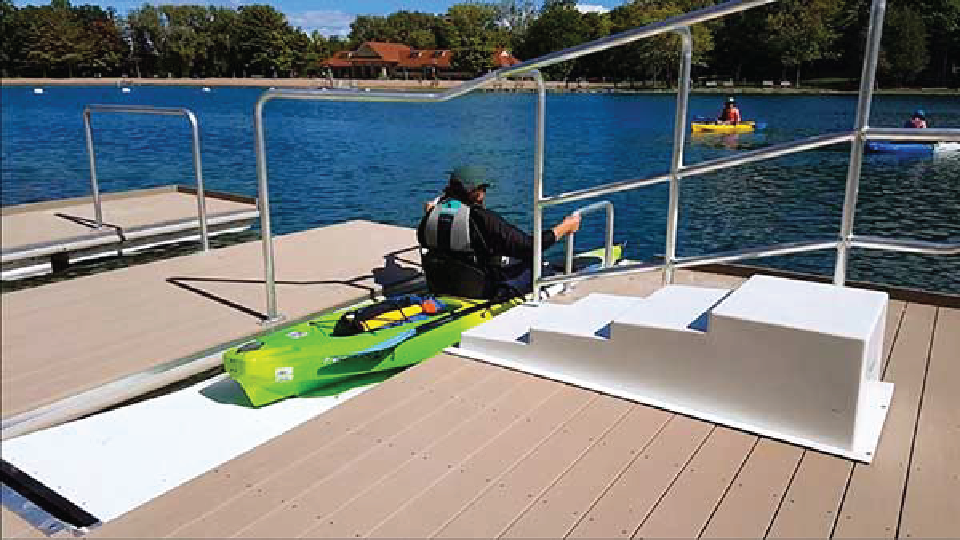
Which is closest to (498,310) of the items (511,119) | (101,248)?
(101,248)

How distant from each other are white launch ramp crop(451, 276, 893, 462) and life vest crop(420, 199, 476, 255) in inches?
60.4

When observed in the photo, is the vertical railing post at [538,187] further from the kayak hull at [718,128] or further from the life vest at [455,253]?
the kayak hull at [718,128]

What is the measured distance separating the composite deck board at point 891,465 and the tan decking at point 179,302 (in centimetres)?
319

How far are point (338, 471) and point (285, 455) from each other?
0.28m

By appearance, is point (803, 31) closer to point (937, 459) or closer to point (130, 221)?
point (130, 221)

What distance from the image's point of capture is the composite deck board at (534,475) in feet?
8.55

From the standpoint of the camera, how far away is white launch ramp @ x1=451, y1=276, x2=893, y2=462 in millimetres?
2982

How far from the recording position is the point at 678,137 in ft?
13.3

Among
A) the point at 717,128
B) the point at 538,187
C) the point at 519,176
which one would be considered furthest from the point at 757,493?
the point at 717,128

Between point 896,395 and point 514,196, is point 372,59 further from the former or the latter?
point 896,395

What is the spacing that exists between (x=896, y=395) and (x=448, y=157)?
83.3 ft

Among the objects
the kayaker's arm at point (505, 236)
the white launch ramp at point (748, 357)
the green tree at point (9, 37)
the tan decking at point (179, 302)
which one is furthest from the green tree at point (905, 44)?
the green tree at point (9, 37)

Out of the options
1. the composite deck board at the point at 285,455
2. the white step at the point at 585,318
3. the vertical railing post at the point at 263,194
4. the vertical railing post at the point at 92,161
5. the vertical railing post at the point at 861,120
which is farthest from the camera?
the vertical railing post at the point at 92,161

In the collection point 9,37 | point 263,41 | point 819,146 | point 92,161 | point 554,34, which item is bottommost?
point 92,161
